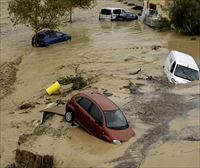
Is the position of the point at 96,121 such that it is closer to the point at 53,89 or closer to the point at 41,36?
the point at 53,89

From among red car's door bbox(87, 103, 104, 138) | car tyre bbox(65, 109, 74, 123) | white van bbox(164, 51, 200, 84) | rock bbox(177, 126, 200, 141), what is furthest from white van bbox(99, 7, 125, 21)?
red car's door bbox(87, 103, 104, 138)

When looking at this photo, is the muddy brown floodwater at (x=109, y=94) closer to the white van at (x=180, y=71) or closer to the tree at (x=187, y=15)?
the white van at (x=180, y=71)

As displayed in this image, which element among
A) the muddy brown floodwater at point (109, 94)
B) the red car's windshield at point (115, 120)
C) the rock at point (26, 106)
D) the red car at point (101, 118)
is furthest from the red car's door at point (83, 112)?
the rock at point (26, 106)

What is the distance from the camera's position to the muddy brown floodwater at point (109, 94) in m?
15.6

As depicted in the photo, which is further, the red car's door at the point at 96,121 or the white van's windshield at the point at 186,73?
the white van's windshield at the point at 186,73

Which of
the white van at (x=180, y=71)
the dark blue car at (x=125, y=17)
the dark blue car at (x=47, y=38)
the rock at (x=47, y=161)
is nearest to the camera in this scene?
the rock at (x=47, y=161)

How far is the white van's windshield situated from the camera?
23.6 m

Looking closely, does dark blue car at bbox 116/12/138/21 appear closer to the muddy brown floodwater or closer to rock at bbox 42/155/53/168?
the muddy brown floodwater

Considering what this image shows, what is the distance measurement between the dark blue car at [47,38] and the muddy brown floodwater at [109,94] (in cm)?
62

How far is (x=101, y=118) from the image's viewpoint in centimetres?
1638

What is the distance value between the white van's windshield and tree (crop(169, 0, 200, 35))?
15.6 meters

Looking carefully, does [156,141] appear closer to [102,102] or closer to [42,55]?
[102,102]

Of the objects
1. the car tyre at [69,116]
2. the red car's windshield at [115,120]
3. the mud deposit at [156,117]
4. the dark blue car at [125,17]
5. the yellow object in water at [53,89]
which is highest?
the red car's windshield at [115,120]

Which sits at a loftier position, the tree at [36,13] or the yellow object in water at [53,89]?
the tree at [36,13]
